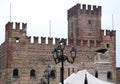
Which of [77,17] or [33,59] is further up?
[77,17]

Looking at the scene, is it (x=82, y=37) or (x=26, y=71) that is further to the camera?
(x=82, y=37)

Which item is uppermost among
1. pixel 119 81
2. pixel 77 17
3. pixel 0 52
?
pixel 77 17

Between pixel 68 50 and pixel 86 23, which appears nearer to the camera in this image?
pixel 68 50

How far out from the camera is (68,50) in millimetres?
42031

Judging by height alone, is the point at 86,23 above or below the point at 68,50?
above

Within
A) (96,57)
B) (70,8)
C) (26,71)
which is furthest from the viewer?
(70,8)

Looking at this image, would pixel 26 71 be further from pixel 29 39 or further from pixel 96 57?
pixel 96 57

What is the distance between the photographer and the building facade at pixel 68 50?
39656mm

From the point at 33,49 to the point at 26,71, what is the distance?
84.3 inches

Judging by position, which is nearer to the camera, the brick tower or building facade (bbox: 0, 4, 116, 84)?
building facade (bbox: 0, 4, 116, 84)

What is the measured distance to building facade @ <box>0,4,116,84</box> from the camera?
130ft

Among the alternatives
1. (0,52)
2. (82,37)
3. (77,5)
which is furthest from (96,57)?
(0,52)

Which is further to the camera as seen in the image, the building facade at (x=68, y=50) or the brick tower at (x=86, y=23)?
the brick tower at (x=86, y=23)

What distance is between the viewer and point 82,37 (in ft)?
148
